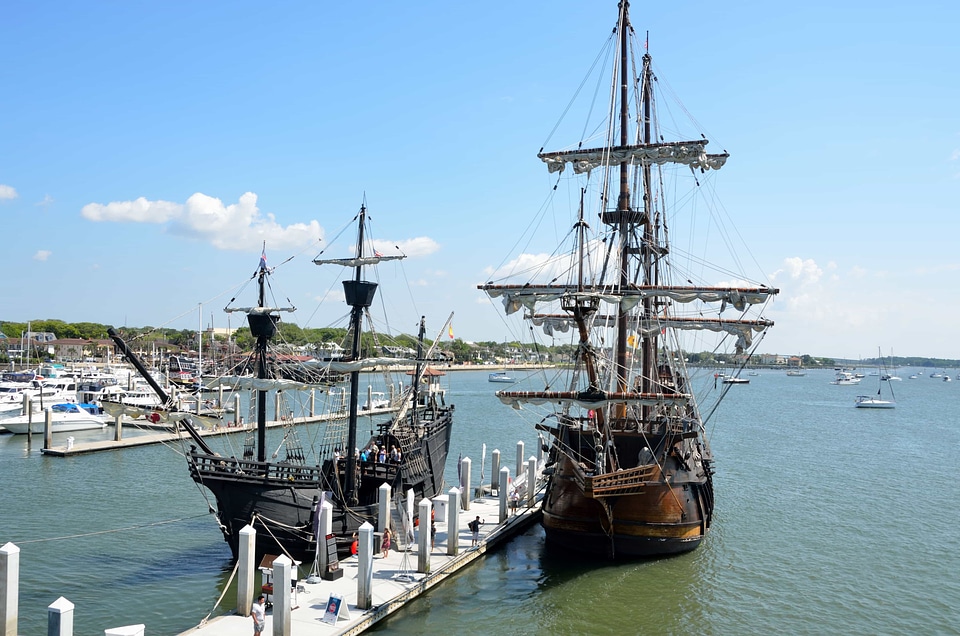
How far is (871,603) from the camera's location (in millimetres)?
22547

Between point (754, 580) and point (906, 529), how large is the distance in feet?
36.9

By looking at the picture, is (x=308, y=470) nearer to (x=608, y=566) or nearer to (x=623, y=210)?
(x=608, y=566)

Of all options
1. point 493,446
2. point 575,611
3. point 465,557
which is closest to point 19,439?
point 493,446

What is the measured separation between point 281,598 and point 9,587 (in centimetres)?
526

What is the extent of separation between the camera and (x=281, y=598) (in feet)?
52.5

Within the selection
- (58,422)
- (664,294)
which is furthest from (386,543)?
(58,422)

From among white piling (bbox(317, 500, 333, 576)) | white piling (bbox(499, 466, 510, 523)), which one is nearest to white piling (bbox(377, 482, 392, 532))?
white piling (bbox(317, 500, 333, 576))

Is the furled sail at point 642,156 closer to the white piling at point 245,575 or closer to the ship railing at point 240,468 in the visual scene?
the ship railing at point 240,468

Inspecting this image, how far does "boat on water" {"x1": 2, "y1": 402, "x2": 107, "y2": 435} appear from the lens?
2195 inches

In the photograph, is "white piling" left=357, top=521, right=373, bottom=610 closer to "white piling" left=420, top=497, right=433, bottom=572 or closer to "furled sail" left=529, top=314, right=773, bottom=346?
"white piling" left=420, top=497, right=433, bottom=572

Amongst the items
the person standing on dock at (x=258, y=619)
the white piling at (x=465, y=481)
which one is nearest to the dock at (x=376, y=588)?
the person standing on dock at (x=258, y=619)

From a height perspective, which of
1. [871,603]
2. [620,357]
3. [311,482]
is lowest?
[871,603]

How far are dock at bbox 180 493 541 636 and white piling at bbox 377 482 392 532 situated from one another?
838mm

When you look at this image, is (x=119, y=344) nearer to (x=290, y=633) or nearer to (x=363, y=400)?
(x=290, y=633)
